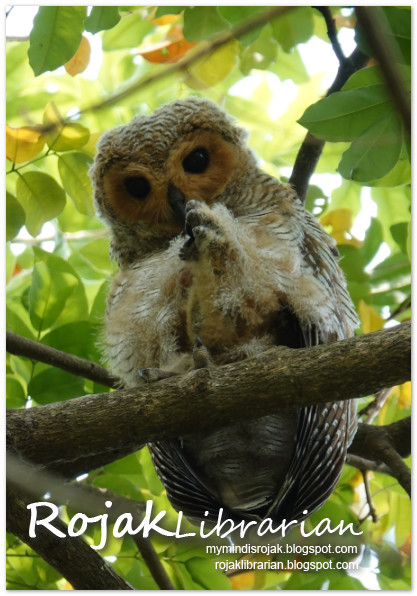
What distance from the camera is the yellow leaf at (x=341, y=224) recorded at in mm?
2350

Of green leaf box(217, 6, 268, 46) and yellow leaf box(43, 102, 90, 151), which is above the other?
green leaf box(217, 6, 268, 46)

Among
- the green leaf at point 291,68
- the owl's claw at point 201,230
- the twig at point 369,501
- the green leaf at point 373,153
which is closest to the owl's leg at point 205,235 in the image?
the owl's claw at point 201,230

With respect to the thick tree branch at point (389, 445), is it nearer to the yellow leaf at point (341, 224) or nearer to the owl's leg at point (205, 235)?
the yellow leaf at point (341, 224)

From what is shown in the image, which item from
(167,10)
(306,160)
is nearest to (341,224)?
(306,160)

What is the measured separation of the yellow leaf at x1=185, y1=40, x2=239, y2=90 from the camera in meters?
2.25

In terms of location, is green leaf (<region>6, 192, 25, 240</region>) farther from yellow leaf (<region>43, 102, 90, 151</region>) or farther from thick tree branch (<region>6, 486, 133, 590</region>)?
thick tree branch (<region>6, 486, 133, 590</region>)

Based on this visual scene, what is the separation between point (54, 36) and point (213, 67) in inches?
24.0

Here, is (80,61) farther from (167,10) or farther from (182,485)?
(182,485)

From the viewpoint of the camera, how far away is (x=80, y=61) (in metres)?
2.20

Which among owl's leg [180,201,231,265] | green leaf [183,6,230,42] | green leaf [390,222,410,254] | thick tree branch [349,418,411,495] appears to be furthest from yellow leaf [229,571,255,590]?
green leaf [183,6,230,42]

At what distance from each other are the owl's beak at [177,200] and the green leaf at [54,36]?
0.44 metres

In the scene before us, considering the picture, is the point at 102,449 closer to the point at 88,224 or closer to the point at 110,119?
the point at 88,224

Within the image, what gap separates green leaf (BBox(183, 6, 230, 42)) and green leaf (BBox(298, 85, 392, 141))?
0.59 metres

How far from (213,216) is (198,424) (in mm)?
Result: 511
